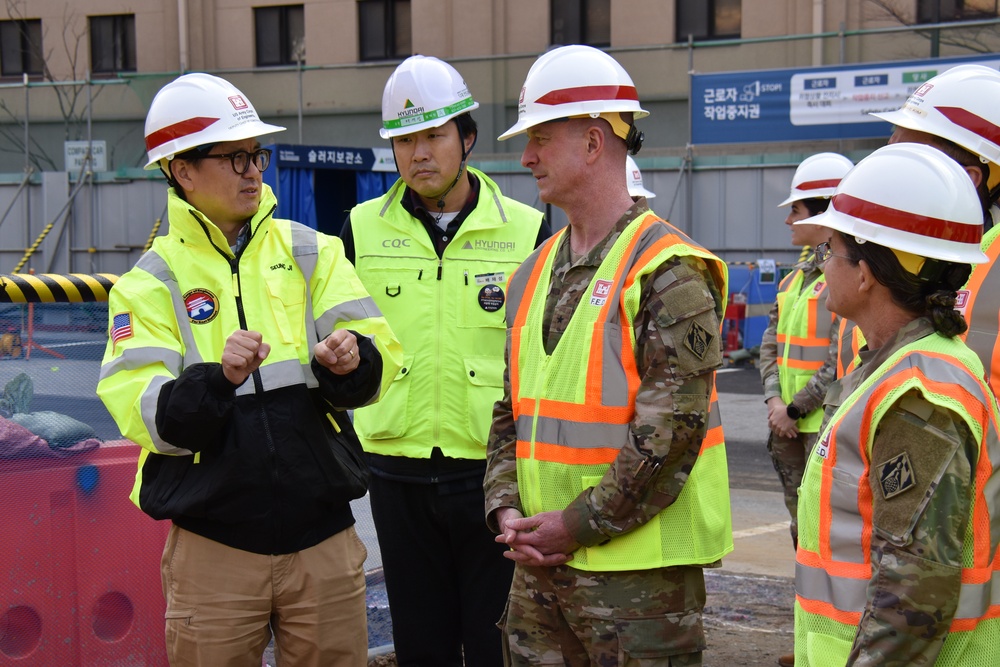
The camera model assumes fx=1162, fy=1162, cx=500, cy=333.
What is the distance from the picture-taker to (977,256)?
2375 millimetres

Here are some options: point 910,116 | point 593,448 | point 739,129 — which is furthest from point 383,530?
point 739,129

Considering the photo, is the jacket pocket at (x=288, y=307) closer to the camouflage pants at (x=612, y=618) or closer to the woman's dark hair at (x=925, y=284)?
the camouflage pants at (x=612, y=618)

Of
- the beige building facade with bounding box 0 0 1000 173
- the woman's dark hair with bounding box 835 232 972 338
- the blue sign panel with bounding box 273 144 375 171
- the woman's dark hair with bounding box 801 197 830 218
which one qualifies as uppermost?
the beige building facade with bounding box 0 0 1000 173

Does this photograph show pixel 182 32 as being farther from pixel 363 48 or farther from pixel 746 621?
pixel 746 621

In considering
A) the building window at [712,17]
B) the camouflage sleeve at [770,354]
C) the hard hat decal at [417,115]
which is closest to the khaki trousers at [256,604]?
the hard hat decal at [417,115]

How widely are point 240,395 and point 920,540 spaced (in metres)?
1.84

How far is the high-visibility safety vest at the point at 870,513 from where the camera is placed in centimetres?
227

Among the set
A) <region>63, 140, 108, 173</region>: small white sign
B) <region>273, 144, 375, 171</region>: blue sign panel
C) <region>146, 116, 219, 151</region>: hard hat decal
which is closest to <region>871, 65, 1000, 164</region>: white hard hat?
Answer: <region>146, 116, 219, 151</region>: hard hat decal

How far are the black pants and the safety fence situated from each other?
968 millimetres

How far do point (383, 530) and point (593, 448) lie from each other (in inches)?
51.3

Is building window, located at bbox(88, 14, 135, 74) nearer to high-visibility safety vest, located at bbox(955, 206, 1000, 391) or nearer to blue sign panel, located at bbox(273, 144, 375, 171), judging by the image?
blue sign panel, located at bbox(273, 144, 375, 171)

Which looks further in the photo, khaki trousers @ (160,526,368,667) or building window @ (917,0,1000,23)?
building window @ (917,0,1000,23)

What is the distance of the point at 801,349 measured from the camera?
6.20 m

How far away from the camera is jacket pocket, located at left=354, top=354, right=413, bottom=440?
404cm
